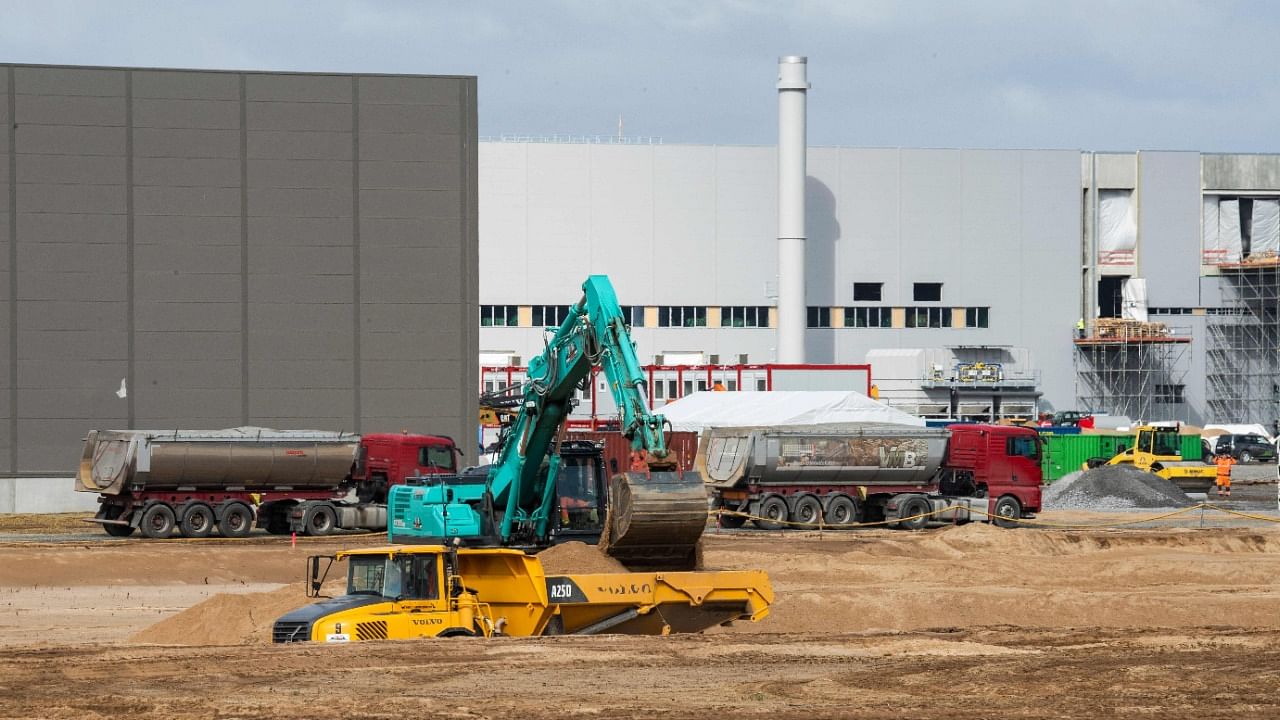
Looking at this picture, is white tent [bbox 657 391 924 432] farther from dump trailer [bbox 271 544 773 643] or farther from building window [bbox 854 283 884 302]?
dump trailer [bbox 271 544 773 643]

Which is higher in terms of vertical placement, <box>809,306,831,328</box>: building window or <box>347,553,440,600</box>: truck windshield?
<box>809,306,831,328</box>: building window

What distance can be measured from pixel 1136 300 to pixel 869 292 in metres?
16.7

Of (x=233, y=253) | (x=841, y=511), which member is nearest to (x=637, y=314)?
(x=233, y=253)

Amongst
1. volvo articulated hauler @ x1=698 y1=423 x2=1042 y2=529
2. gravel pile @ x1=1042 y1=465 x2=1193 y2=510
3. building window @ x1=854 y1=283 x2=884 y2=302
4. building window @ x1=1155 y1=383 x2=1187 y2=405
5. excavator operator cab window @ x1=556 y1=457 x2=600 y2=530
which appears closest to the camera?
excavator operator cab window @ x1=556 y1=457 x2=600 y2=530

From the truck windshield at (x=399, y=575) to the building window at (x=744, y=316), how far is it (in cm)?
7579

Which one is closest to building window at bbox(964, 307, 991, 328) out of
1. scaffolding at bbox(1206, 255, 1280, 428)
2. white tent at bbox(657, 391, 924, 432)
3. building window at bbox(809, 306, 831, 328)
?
building window at bbox(809, 306, 831, 328)

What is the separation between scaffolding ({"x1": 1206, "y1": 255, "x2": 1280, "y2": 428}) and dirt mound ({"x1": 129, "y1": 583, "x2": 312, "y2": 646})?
83.8m

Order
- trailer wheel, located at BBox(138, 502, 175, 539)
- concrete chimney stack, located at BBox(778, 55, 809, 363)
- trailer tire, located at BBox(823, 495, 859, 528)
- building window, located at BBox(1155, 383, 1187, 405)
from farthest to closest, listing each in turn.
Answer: building window, located at BBox(1155, 383, 1187, 405)
concrete chimney stack, located at BBox(778, 55, 809, 363)
trailer tire, located at BBox(823, 495, 859, 528)
trailer wheel, located at BBox(138, 502, 175, 539)

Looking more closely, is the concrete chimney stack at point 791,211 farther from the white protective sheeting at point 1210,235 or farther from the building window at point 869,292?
the white protective sheeting at point 1210,235

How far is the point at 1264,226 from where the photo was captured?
99.2m

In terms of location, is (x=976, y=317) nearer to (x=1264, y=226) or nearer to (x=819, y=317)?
(x=819, y=317)

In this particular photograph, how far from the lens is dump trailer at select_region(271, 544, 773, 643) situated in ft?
61.5

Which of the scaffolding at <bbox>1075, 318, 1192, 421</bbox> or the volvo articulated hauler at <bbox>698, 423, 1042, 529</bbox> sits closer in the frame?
the volvo articulated hauler at <bbox>698, 423, 1042, 529</bbox>

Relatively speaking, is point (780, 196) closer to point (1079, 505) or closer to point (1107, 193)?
point (1107, 193)
